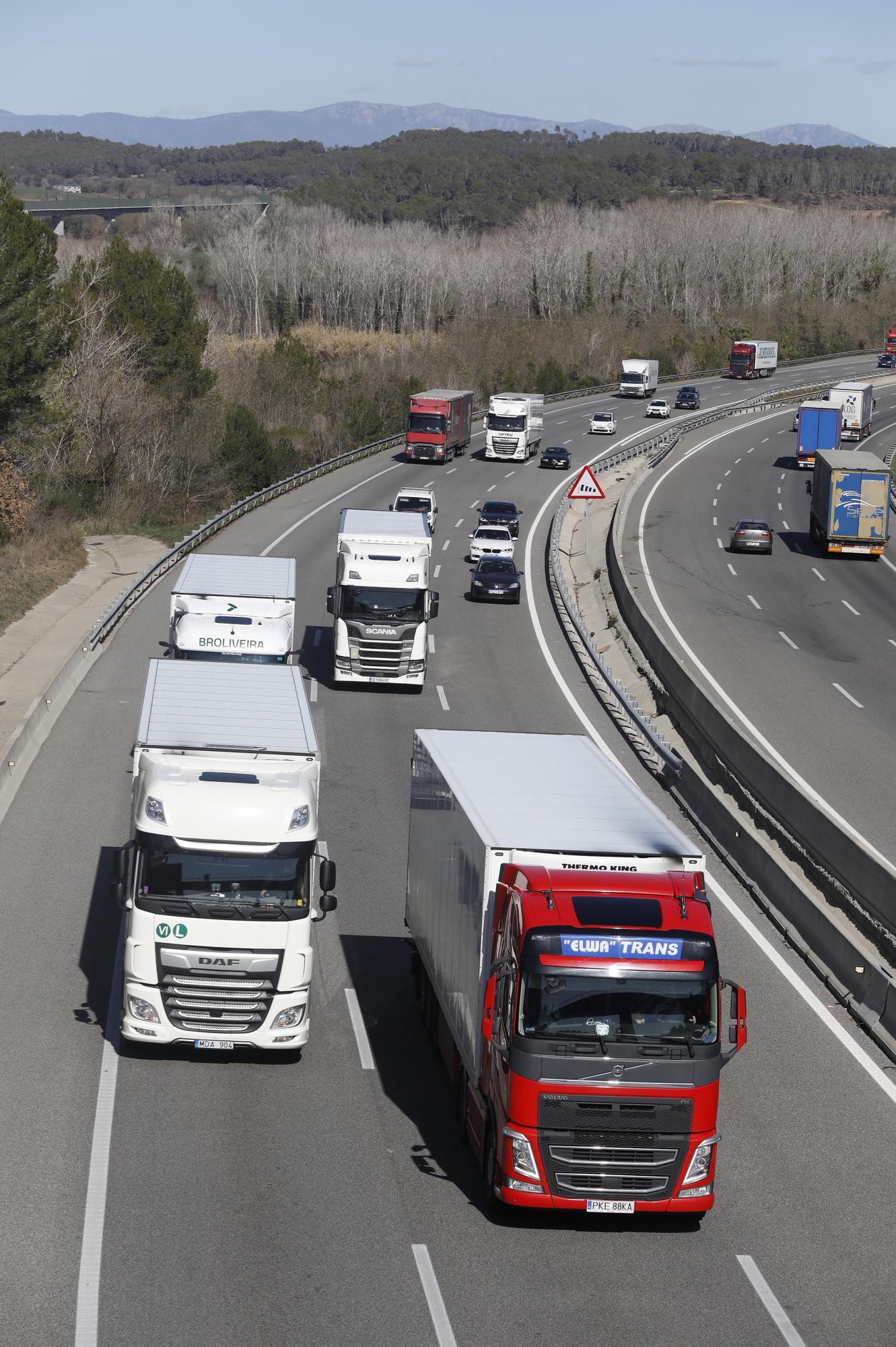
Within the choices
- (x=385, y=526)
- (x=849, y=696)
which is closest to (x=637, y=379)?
(x=849, y=696)

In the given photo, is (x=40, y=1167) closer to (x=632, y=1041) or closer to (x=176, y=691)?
(x=632, y=1041)

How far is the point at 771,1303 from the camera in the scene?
38.1 feet

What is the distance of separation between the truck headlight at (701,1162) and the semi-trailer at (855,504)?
50.6 metres

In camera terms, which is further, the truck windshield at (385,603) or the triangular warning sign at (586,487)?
the triangular warning sign at (586,487)

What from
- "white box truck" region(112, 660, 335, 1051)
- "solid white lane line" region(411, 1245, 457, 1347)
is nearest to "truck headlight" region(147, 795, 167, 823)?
"white box truck" region(112, 660, 335, 1051)

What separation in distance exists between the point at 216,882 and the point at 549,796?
11.9 feet

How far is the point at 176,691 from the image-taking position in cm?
1983

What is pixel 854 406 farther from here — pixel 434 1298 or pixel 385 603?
pixel 434 1298

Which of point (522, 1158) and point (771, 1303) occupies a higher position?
point (522, 1158)

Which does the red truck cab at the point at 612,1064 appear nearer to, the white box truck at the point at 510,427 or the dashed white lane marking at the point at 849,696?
the dashed white lane marking at the point at 849,696

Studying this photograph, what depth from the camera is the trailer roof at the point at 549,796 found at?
1352cm

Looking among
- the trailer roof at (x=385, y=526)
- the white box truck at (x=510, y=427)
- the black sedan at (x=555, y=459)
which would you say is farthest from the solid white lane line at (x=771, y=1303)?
the white box truck at (x=510, y=427)

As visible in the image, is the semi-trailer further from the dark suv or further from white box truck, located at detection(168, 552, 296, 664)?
white box truck, located at detection(168, 552, 296, 664)

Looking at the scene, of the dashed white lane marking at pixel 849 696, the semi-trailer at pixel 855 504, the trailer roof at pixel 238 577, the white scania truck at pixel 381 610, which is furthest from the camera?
the semi-trailer at pixel 855 504
